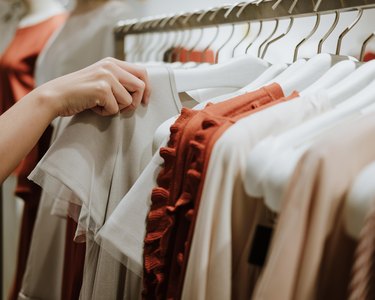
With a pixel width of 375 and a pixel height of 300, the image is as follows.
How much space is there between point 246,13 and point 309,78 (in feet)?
0.65

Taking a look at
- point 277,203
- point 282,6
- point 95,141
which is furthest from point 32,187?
point 277,203

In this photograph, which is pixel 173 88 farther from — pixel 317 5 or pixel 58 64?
pixel 58 64

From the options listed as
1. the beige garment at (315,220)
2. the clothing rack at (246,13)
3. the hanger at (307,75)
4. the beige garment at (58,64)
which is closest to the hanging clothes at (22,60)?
the beige garment at (58,64)

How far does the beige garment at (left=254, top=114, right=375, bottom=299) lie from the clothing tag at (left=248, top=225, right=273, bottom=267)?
0.17 ft

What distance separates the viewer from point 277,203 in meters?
0.32

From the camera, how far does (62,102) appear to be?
49 centimetres

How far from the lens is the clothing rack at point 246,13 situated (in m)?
0.52

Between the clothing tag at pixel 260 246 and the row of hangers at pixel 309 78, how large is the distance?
55 millimetres

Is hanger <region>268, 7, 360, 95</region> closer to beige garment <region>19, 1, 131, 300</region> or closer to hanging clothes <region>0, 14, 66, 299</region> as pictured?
beige garment <region>19, 1, 131, 300</region>

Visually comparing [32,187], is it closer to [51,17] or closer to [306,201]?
[51,17]

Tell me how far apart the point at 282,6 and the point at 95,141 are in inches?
12.8

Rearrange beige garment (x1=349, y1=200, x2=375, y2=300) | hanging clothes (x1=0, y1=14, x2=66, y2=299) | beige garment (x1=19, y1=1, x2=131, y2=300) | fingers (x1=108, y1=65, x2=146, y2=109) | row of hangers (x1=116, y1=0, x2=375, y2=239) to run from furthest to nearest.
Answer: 1. hanging clothes (x1=0, y1=14, x2=66, y2=299)
2. beige garment (x1=19, y1=1, x2=131, y2=300)
3. fingers (x1=108, y1=65, x2=146, y2=109)
4. row of hangers (x1=116, y1=0, x2=375, y2=239)
5. beige garment (x1=349, y1=200, x2=375, y2=300)

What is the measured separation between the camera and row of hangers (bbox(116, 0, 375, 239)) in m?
0.40

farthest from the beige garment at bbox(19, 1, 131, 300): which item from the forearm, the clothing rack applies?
the forearm
